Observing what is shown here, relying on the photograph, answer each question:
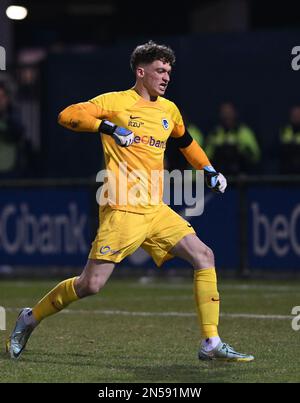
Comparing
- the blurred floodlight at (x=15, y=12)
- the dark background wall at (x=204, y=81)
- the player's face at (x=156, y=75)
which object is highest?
the blurred floodlight at (x=15, y=12)

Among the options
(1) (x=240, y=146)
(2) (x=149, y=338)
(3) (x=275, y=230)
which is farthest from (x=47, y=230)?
(2) (x=149, y=338)

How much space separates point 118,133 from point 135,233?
0.85m

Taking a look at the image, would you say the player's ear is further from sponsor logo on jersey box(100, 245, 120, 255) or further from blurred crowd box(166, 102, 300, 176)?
blurred crowd box(166, 102, 300, 176)

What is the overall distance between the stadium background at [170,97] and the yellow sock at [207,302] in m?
7.14

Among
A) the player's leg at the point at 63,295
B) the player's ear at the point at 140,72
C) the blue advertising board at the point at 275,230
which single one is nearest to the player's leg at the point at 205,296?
the player's leg at the point at 63,295

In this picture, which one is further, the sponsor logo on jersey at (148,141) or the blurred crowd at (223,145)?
the blurred crowd at (223,145)

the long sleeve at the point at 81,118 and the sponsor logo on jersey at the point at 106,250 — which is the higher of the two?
the long sleeve at the point at 81,118

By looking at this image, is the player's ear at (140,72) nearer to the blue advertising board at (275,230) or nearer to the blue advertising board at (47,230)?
the blue advertising board at (275,230)

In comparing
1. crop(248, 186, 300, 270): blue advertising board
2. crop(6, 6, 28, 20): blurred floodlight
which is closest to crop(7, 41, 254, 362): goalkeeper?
crop(248, 186, 300, 270): blue advertising board

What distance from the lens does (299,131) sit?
18.6m

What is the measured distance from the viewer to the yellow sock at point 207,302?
30.7 feet

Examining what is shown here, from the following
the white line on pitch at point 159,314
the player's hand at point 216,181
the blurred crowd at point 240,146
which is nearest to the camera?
the player's hand at point 216,181

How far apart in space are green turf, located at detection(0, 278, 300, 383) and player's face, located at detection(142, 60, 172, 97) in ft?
6.67
